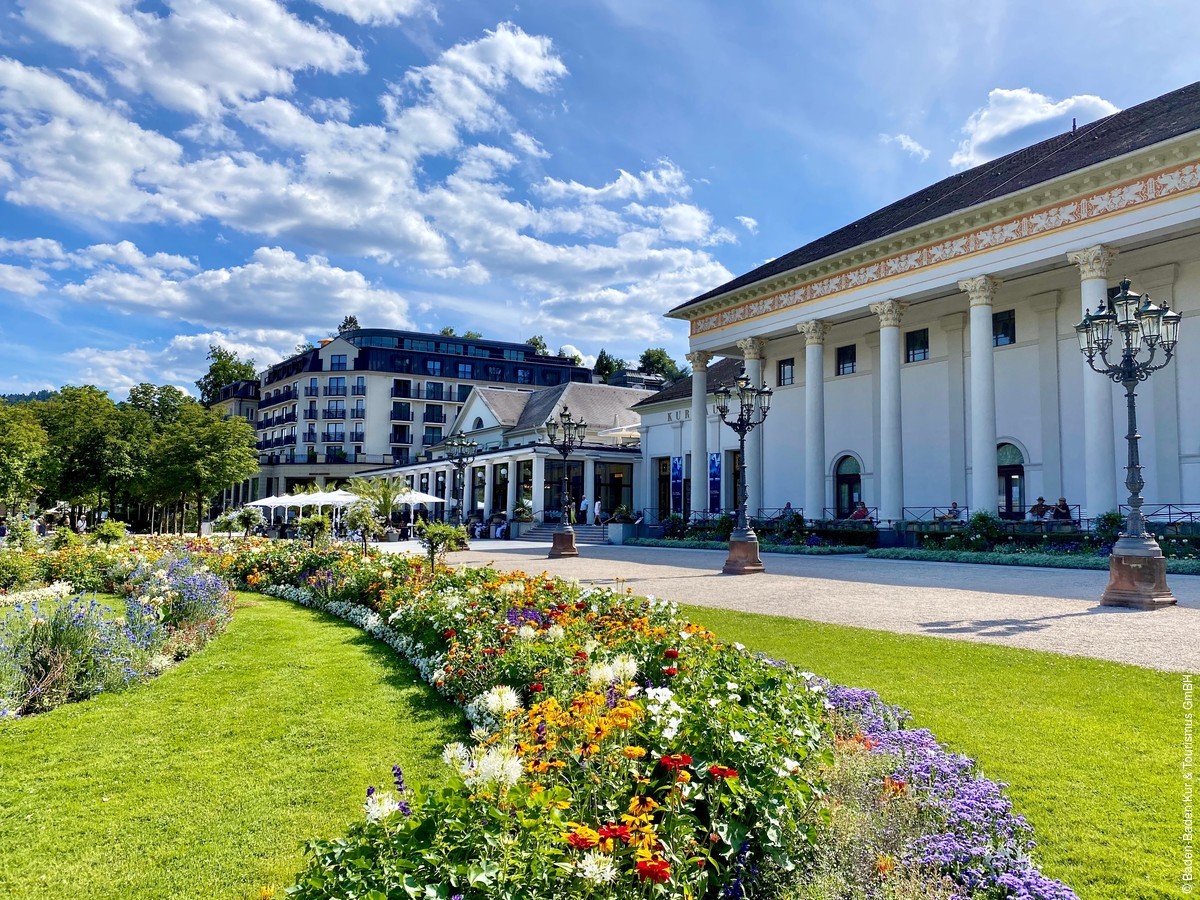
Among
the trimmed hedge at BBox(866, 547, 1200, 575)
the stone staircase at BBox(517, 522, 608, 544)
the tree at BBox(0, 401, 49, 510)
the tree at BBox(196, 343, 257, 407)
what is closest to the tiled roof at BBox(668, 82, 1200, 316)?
the trimmed hedge at BBox(866, 547, 1200, 575)

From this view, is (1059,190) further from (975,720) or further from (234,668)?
(234,668)

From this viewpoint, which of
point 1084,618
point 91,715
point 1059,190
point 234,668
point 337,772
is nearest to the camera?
point 337,772

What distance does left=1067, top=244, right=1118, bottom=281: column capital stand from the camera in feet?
70.8

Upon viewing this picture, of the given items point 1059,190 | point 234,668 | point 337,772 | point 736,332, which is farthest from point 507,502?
point 337,772

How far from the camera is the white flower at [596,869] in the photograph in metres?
2.29

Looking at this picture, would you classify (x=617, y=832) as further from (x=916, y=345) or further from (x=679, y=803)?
(x=916, y=345)

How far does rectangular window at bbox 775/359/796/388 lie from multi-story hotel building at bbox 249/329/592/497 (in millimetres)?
48397

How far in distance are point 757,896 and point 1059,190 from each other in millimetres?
25613

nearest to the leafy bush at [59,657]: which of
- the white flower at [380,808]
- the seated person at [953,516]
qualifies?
the white flower at [380,808]

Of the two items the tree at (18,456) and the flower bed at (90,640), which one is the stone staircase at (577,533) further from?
the tree at (18,456)

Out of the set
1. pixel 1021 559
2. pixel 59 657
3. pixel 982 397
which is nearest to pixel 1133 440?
pixel 1021 559

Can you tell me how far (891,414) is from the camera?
27.4 metres

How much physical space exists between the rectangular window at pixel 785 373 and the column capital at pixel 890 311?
863 cm

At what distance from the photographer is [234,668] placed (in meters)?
8.36
